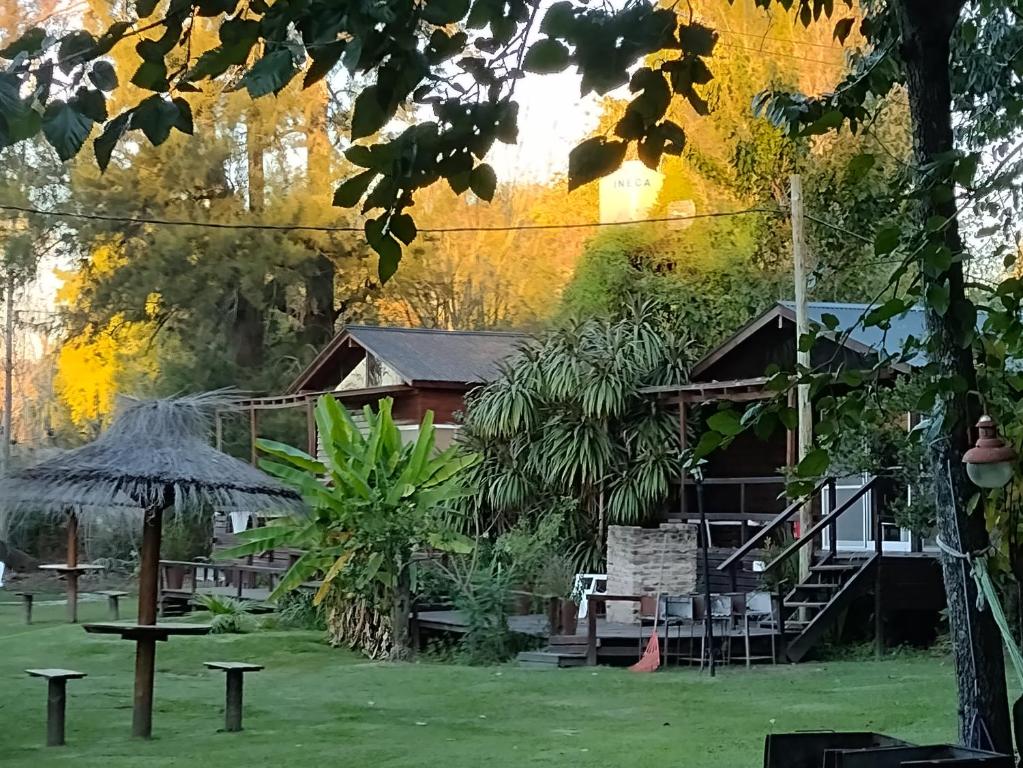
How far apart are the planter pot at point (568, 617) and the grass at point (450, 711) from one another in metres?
1.12

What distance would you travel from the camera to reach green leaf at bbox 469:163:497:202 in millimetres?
2633

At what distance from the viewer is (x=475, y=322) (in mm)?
37344

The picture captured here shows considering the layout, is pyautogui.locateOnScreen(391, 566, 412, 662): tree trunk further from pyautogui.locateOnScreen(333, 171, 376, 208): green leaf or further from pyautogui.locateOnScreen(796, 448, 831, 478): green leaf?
pyautogui.locateOnScreen(333, 171, 376, 208): green leaf

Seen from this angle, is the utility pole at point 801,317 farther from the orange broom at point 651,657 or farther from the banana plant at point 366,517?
the banana plant at point 366,517

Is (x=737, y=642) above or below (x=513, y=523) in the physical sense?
below

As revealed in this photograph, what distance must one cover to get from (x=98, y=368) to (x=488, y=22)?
37.9 meters

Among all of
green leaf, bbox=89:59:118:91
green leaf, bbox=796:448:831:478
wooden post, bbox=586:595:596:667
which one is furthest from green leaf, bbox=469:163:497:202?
wooden post, bbox=586:595:596:667

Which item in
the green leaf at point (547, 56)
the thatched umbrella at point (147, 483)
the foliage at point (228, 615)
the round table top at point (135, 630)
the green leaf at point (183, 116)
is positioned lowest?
the foliage at point (228, 615)

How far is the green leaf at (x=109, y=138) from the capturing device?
2.28 metres

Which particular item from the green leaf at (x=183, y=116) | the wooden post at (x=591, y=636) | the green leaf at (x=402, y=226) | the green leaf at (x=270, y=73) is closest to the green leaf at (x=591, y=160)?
the green leaf at (x=402, y=226)

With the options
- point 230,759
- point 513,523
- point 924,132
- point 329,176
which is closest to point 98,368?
point 329,176

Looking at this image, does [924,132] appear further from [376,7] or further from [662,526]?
[662,526]

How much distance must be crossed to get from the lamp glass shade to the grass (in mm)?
5871

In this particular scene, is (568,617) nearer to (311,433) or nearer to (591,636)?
(591,636)
